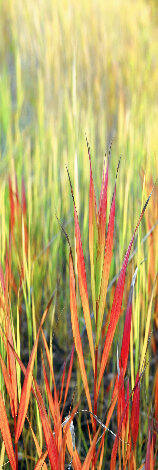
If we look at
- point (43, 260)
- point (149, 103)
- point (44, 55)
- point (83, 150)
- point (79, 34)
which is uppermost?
point (79, 34)

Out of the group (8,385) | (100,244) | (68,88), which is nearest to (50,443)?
(8,385)

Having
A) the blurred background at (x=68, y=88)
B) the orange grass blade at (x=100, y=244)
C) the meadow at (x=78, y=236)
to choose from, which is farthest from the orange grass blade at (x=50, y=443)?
the blurred background at (x=68, y=88)

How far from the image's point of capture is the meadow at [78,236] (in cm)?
48

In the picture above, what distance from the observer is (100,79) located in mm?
2184

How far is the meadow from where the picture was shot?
48 centimetres

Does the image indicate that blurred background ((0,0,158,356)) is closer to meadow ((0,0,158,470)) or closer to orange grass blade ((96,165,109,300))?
meadow ((0,0,158,470))

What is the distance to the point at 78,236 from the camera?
458 mm

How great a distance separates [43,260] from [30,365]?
18.2 inches

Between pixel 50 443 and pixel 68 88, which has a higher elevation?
pixel 68 88

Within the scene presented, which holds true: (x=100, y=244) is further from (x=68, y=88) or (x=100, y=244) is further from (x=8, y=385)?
(x=68, y=88)

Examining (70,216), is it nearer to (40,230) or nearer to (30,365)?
(40,230)

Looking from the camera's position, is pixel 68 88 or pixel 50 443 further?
pixel 68 88

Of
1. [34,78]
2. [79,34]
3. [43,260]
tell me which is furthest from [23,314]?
[79,34]

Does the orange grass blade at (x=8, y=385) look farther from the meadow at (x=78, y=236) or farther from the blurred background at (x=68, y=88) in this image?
Answer: the blurred background at (x=68, y=88)
